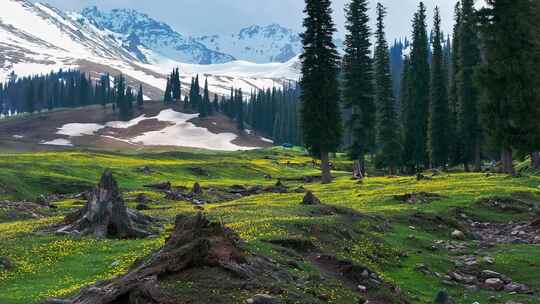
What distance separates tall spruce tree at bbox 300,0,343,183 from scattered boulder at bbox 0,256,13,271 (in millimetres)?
44088

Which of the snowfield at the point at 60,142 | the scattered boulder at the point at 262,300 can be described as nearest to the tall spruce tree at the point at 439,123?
the scattered boulder at the point at 262,300

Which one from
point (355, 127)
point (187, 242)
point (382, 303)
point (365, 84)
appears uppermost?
point (365, 84)

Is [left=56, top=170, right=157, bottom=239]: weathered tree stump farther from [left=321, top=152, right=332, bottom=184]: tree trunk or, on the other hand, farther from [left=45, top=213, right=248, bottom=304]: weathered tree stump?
[left=321, top=152, right=332, bottom=184]: tree trunk

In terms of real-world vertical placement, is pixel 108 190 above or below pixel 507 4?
below

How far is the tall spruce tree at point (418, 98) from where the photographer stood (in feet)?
307

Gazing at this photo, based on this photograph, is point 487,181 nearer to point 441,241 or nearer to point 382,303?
point 441,241

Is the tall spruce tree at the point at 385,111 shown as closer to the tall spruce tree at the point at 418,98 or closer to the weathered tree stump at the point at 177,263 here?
the tall spruce tree at the point at 418,98

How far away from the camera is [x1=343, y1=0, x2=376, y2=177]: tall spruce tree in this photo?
251 ft

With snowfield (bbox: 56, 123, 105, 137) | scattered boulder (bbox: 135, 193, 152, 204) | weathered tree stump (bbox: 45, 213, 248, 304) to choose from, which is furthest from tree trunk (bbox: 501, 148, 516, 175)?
snowfield (bbox: 56, 123, 105, 137)

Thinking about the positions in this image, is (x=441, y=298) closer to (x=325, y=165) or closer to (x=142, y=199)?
(x=142, y=199)

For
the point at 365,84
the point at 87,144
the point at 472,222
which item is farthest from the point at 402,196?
the point at 87,144

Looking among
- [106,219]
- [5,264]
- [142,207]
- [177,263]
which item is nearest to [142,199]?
[142,207]

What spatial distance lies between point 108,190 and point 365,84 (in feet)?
169

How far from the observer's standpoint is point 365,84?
76.9 meters
